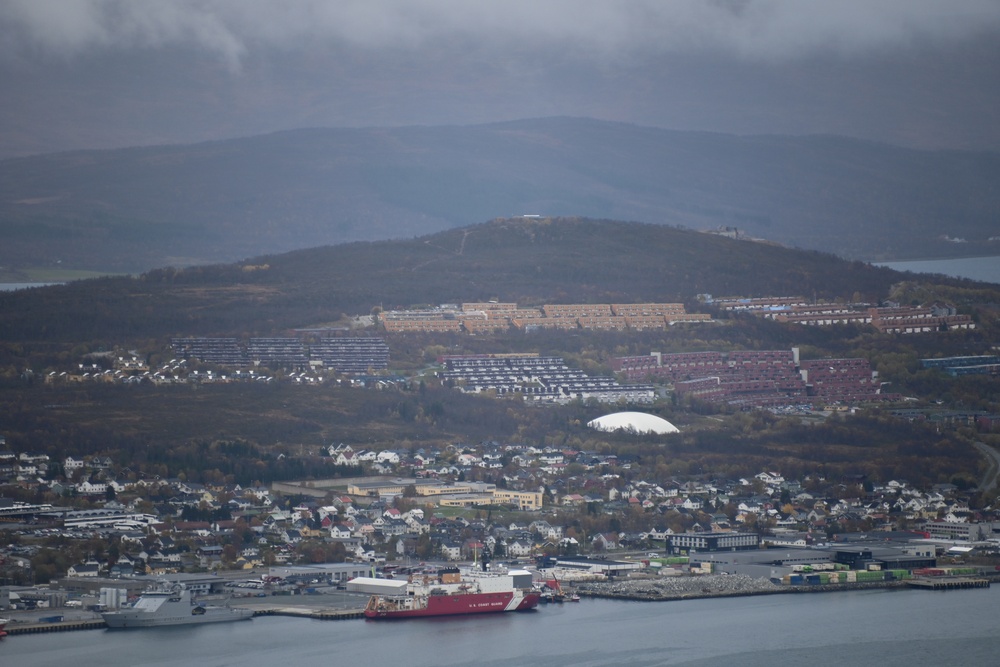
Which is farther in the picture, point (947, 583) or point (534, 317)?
point (534, 317)

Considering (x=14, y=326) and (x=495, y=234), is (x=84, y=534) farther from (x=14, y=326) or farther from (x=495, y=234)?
(x=495, y=234)

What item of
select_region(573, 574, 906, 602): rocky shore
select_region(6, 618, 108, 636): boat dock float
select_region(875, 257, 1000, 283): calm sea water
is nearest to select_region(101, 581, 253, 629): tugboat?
select_region(6, 618, 108, 636): boat dock float

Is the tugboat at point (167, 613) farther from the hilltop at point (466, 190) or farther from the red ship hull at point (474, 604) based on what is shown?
the hilltop at point (466, 190)

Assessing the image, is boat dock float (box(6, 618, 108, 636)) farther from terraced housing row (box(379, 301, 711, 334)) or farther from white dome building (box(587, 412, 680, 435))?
terraced housing row (box(379, 301, 711, 334))

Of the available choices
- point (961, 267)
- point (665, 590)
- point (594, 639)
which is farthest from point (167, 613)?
point (961, 267)

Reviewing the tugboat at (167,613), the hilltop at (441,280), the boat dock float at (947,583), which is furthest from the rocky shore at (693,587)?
the hilltop at (441,280)

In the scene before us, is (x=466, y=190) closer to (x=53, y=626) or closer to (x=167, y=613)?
(x=167, y=613)
